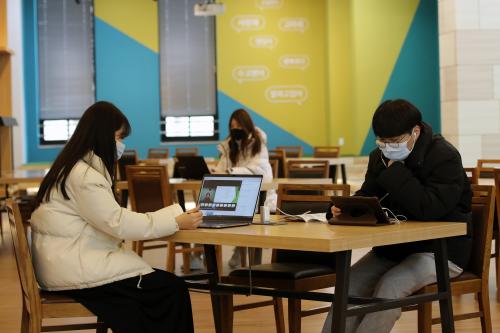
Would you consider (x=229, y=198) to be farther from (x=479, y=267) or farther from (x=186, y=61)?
(x=186, y=61)

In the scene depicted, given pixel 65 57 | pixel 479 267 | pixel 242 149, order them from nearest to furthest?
1. pixel 479 267
2. pixel 242 149
3. pixel 65 57

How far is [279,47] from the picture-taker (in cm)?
1586

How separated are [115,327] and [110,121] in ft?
2.60

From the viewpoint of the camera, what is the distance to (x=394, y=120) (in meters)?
3.46

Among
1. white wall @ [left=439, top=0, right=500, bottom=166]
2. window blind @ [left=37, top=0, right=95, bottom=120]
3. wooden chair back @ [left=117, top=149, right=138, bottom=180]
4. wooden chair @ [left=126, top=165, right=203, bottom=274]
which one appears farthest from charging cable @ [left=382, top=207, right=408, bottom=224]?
window blind @ [left=37, top=0, right=95, bottom=120]

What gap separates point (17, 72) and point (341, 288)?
1271 centimetres

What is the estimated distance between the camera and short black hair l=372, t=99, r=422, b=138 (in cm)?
346

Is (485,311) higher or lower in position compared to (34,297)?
lower

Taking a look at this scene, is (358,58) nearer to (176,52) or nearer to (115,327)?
(176,52)

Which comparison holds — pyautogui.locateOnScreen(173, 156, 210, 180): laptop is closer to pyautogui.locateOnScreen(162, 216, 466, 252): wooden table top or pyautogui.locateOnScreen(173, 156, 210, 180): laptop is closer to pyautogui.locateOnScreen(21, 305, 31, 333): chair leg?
pyautogui.locateOnScreen(21, 305, 31, 333): chair leg

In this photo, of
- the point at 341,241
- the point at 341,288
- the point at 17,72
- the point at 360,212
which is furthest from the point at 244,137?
the point at 17,72

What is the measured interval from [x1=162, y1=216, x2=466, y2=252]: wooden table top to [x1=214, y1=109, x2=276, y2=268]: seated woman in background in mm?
3518

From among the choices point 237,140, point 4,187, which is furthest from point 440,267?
point 4,187

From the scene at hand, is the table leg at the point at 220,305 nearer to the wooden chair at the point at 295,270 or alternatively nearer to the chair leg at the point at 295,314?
the wooden chair at the point at 295,270
